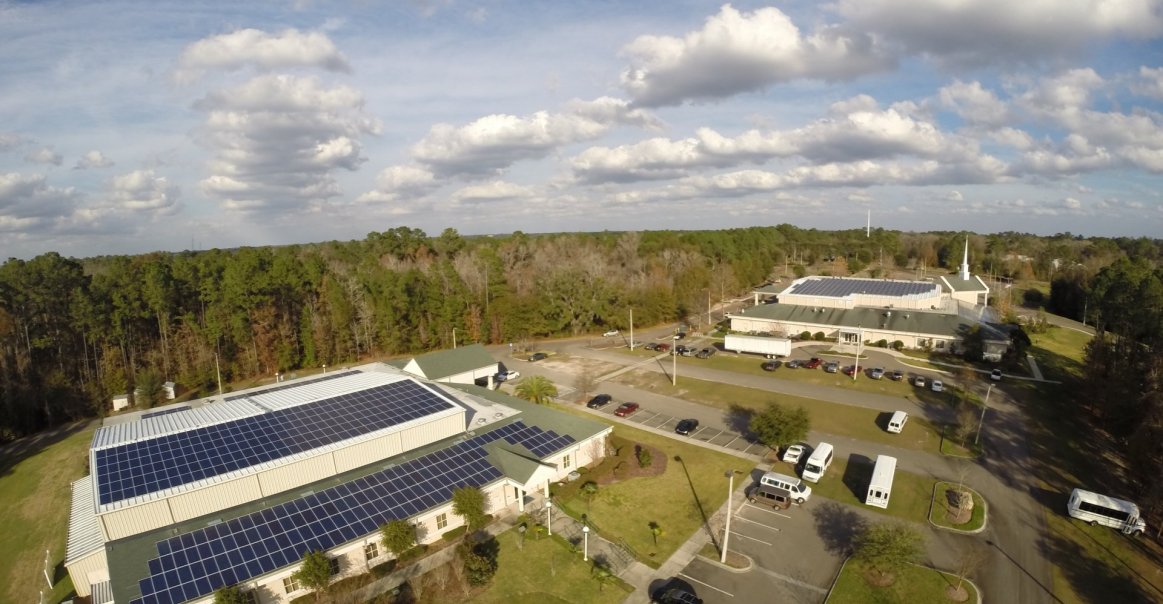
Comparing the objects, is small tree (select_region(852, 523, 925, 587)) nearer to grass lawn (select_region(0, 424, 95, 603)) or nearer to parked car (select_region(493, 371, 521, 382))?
grass lawn (select_region(0, 424, 95, 603))

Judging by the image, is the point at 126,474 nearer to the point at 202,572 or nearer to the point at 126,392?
the point at 202,572

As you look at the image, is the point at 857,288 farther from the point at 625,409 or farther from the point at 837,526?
the point at 837,526

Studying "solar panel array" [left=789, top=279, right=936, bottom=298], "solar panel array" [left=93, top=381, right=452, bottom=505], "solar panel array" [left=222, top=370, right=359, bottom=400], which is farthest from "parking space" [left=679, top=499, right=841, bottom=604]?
"solar panel array" [left=789, top=279, right=936, bottom=298]

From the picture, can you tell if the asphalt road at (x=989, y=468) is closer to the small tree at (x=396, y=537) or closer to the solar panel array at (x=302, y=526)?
the small tree at (x=396, y=537)

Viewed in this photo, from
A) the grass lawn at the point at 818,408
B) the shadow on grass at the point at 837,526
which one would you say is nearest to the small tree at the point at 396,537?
the shadow on grass at the point at 837,526

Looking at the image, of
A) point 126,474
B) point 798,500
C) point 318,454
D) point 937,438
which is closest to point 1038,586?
point 798,500

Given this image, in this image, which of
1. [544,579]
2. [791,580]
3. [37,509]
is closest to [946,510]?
[791,580]
